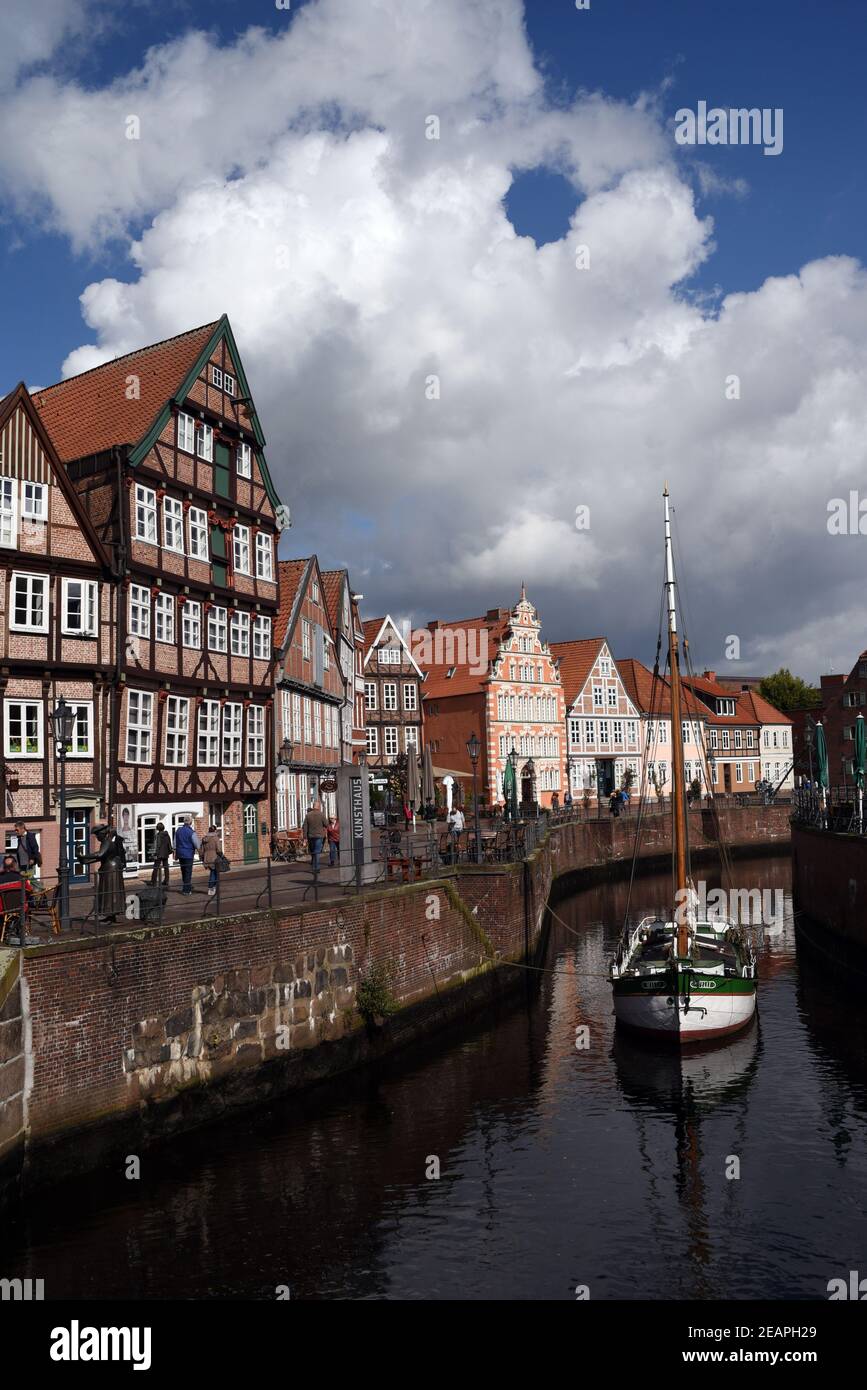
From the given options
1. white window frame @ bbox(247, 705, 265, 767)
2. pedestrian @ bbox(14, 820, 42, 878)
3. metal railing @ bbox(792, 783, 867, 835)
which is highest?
white window frame @ bbox(247, 705, 265, 767)

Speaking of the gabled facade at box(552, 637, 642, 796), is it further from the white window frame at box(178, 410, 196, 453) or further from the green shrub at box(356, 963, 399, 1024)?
the green shrub at box(356, 963, 399, 1024)

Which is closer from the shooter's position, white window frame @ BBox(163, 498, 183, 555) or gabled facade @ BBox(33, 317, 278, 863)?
gabled facade @ BBox(33, 317, 278, 863)

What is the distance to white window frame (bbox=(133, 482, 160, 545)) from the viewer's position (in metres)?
29.0

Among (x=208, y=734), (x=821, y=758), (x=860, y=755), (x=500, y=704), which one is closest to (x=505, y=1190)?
(x=208, y=734)

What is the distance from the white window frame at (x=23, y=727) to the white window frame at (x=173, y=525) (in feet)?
21.3

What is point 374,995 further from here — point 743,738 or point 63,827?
point 743,738

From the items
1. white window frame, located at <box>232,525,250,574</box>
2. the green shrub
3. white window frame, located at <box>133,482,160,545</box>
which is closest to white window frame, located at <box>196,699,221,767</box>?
white window frame, located at <box>232,525,250,574</box>

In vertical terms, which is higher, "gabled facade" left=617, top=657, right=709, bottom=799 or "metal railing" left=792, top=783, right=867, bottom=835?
"gabled facade" left=617, top=657, right=709, bottom=799

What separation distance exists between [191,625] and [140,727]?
393 cm

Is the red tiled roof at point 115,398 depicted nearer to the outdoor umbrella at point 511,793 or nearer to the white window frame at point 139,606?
the white window frame at point 139,606

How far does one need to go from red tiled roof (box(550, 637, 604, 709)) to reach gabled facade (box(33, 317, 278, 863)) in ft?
142

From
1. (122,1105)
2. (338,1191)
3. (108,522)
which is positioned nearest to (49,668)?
(108,522)

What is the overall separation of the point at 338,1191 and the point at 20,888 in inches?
252
